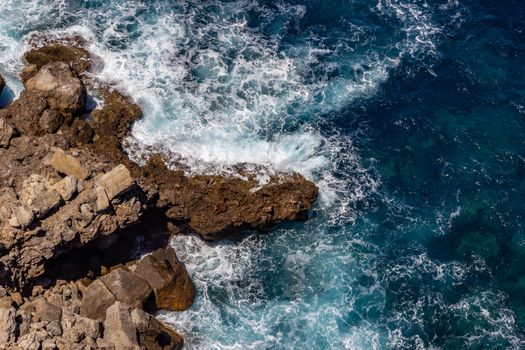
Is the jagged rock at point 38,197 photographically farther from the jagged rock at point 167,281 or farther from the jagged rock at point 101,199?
the jagged rock at point 167,281

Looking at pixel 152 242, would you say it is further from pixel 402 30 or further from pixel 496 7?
pixel 496 7

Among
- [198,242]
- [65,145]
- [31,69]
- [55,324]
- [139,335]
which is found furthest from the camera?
[31,69]

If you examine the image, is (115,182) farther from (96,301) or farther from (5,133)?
(5,133)

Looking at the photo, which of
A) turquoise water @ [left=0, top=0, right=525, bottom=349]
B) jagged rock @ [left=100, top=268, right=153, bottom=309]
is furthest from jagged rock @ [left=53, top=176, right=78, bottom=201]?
turquoise water @ [left=0, top=0, right=525, bottom=349]

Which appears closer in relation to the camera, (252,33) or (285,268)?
(285,268)

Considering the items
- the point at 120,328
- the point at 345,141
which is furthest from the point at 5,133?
the point at 345,141

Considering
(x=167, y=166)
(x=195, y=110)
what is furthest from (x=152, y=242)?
(x=195, y=110)

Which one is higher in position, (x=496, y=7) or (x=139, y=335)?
(x=496, y=7)

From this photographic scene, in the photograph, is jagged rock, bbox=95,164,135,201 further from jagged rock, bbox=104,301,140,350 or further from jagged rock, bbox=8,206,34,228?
jagged rock, bbox=104,301,140,350
